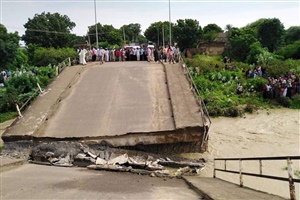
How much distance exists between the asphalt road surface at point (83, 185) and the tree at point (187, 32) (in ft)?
161

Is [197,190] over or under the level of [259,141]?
over

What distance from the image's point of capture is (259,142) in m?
16.3

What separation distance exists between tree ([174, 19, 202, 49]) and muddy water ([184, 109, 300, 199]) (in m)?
36.1

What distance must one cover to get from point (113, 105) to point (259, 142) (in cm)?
692

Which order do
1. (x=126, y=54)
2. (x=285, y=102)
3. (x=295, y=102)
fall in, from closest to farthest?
(x=126, y=54) < (x=285, y=102) < (x=295, y=102)

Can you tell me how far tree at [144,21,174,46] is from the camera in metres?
85.5

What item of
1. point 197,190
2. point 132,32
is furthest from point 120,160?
point 132,32

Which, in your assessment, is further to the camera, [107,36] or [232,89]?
[107,36]

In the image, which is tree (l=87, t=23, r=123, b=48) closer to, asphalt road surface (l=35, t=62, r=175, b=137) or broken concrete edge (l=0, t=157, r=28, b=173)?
asphalt road surface (l=35, t=62, r=175, b=137)

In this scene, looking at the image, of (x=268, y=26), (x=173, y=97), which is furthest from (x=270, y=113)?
(x=268, y=26)

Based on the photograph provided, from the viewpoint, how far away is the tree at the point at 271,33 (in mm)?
53062

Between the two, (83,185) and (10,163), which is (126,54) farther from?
(83,185)

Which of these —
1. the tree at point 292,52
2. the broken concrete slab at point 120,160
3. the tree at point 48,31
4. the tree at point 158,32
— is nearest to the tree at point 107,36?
the tree at point 48,31

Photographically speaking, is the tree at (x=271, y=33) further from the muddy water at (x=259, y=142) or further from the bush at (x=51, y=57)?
the muddy water at (x=259, y=142)
